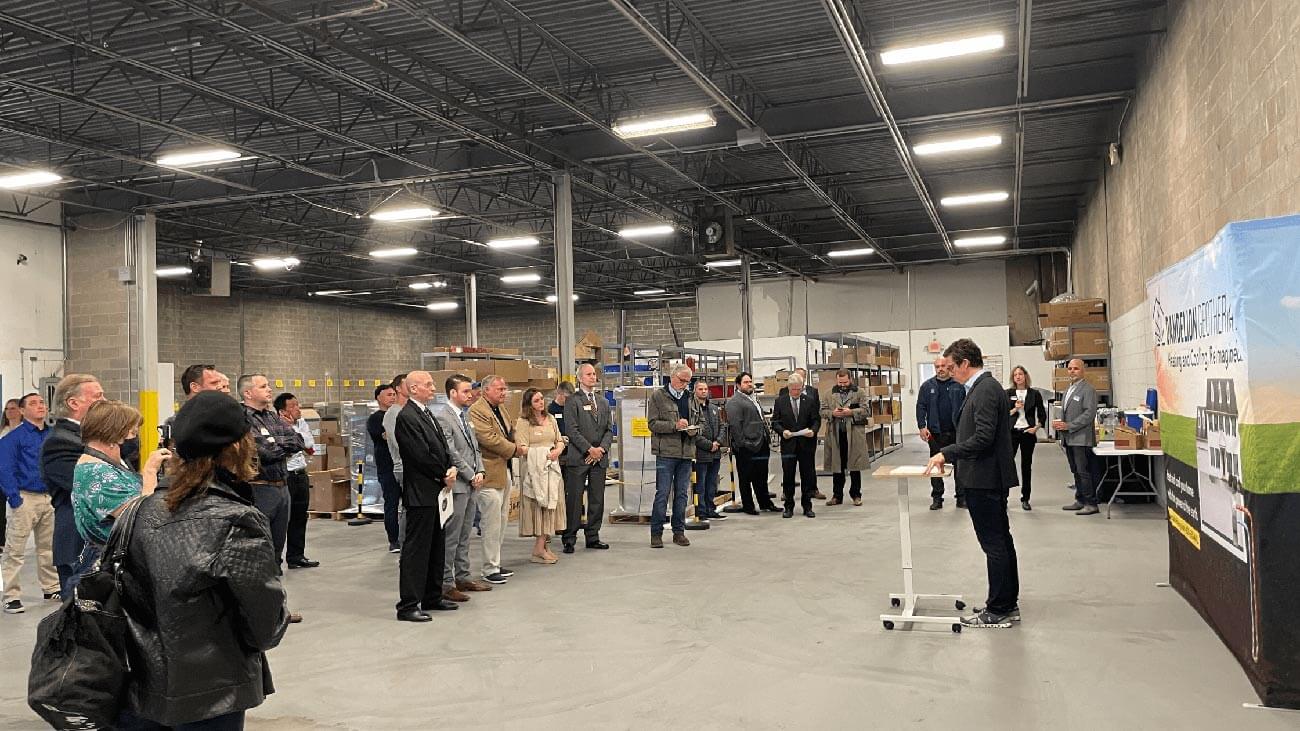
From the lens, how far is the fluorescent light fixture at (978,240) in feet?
65.6

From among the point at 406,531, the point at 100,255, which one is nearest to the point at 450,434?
the point at 406,531

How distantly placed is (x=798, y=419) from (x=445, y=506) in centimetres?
487

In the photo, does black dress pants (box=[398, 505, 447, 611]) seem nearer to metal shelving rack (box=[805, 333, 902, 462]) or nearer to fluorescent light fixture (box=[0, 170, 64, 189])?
fluorescent light fixture (box=[0, 170, 64, 189])

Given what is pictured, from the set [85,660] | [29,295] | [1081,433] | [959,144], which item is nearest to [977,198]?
[959,144]

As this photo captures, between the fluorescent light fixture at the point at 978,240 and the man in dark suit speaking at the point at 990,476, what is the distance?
15995 mm

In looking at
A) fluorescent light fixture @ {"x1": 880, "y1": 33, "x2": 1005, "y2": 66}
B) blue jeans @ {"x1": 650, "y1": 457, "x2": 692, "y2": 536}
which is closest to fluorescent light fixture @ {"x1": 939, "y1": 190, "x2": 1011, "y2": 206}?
fluorescent light fixture @ {"x1": 880, "y1": 33, "x2": 1005, "y2": 66}

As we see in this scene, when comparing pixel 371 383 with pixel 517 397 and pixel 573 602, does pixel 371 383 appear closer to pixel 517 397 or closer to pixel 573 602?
pixel 517 397

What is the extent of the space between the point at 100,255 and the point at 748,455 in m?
10.9

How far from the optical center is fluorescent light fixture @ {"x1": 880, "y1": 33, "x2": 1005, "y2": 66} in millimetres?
8039

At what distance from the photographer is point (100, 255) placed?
47.0 ft

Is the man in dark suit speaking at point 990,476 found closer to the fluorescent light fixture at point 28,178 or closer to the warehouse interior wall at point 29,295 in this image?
the fluorescent light fixture at point 28,178

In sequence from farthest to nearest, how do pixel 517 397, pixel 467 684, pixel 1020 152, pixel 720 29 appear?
pixel 1020 152 < pixel 517 397 < pixel 720 29 < pixel 467 684

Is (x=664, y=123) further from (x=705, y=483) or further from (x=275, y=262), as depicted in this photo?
(x=275, y=262)

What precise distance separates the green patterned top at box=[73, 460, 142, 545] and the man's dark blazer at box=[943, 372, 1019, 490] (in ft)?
12.3
